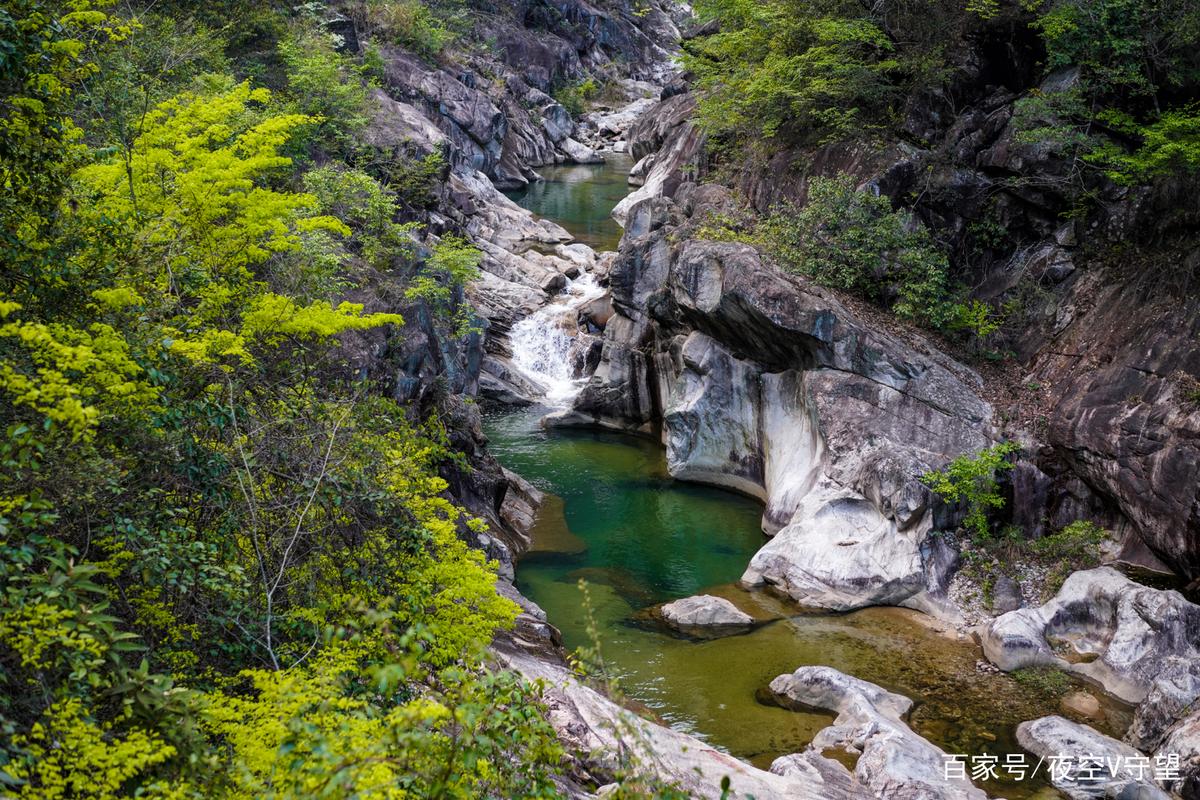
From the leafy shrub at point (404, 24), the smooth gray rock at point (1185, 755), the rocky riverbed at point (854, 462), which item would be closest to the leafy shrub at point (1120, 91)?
the rocky riverbed at point (854, 462)

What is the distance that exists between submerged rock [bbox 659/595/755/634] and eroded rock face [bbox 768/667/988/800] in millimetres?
1902

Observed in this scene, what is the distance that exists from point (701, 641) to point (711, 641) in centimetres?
19

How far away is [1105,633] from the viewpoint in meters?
14.3

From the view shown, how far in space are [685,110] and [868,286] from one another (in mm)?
23207

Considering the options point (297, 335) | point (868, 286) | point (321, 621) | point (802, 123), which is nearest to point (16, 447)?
point (321, 621)

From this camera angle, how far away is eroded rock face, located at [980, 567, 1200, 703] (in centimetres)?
1326

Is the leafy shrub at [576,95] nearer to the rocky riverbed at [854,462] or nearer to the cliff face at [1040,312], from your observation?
the rocky riverbed at [854,462]

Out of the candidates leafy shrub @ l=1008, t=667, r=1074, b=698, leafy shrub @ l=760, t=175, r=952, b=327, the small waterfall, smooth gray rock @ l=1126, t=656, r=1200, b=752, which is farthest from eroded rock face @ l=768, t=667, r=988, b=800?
the small waterfall

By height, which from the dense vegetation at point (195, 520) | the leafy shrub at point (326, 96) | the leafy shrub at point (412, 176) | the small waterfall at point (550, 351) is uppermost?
the leafy shrub at point (326, 96)

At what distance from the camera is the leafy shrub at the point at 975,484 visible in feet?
54.4

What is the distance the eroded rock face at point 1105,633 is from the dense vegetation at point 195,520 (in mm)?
10640

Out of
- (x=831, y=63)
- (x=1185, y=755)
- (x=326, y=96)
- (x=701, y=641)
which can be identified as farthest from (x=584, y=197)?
(x=1185, y=755)

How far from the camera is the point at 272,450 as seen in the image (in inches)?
318

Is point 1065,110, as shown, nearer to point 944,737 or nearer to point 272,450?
point 944,737
